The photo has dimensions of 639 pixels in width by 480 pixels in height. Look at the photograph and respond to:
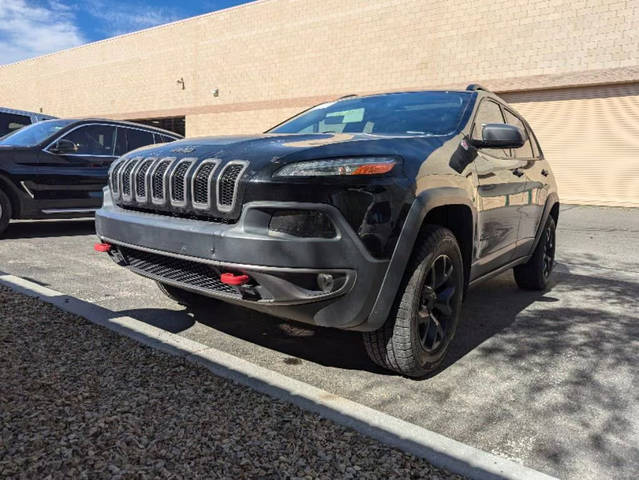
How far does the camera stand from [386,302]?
101 inches

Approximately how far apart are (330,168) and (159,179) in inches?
40.9

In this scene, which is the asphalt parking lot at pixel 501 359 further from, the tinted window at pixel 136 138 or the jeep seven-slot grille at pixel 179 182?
the tinted window at pixel 136 138

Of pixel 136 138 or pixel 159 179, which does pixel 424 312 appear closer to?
pixel 159 179

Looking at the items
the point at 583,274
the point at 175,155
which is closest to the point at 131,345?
the point at 175,155

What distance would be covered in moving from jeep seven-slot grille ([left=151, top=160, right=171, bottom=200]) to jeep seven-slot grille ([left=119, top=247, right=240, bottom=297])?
0.34 m

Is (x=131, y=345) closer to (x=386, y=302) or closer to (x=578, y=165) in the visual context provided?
(x=386, y=302)

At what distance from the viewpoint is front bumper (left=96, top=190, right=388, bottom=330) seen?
239cm

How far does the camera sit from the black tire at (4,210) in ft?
22.5

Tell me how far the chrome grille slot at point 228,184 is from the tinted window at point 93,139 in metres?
5.73

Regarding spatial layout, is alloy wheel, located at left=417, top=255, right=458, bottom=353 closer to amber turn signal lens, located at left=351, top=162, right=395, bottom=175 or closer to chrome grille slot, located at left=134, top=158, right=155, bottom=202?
amber turn signal lens, located at left=351, top=162, right=395, bottom=175

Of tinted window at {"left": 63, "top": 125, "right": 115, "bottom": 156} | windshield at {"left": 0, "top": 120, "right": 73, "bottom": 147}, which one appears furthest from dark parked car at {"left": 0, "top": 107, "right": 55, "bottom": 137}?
tinted window at {"left": 63, "top": 125, "right": 115, "bottom": 156}

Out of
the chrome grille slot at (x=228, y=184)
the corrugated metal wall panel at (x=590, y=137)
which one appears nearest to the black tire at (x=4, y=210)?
the chrome grille slot at (x=228, y=184)

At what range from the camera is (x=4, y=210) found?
272 inches

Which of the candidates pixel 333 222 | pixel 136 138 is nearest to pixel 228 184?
pixel 333 222
